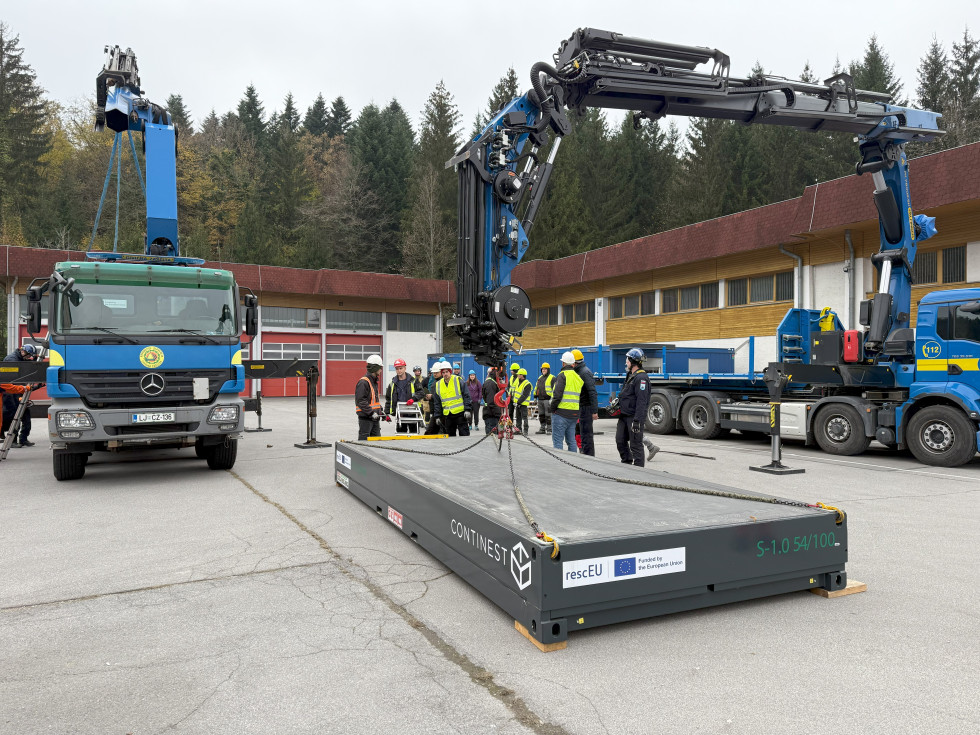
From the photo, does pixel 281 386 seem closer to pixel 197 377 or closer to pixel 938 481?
pixel 197 377

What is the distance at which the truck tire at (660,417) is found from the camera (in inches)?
635

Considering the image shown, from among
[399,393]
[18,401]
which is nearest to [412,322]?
[399,393]

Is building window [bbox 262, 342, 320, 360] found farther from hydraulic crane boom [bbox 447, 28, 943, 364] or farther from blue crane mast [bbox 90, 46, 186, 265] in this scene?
hydraulic crane boom [bbox 447, 28, 943, 364]

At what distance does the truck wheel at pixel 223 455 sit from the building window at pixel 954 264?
57.1ft

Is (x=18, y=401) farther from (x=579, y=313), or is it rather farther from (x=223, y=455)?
(x=579, y=313)

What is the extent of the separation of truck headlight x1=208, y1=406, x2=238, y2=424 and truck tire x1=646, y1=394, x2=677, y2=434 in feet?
33.2

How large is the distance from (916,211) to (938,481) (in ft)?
31.5

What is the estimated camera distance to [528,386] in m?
14.6

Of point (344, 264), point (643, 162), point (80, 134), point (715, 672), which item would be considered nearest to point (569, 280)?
point (643, 162)

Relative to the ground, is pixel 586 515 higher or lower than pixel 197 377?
lower

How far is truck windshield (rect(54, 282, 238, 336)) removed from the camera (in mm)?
8406

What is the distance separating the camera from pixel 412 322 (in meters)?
37.2

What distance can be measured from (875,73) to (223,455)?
4012 centimetres

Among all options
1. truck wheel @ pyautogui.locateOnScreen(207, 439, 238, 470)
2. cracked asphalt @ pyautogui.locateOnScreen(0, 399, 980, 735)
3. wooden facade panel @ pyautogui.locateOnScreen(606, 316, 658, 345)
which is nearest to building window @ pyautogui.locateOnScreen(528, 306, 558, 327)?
wooden facade panel @ pyautogui.locateOnScreen(606, 316, 658, 345)
